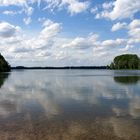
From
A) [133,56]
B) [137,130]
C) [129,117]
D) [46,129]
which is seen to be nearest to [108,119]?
[129,117]

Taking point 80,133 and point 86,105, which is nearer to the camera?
point 80,133

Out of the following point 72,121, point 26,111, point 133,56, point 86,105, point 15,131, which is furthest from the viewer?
point 133,56

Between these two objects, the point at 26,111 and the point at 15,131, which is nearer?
the point at 15,131

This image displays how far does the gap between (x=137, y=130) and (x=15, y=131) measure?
5.23m

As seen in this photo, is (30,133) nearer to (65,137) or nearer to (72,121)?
(65,137)

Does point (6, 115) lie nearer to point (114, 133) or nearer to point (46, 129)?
point (46, 129)

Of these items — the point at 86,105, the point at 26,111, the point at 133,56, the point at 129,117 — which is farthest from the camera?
the point at 133,56

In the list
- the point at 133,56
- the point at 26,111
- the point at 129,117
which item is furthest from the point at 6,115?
the point at 133,56

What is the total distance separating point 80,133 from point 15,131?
2.79 m

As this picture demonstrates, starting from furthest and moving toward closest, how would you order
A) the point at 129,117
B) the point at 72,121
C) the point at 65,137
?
1. the point at 129,117
2. the point at 72,121
3. the point at 65,137

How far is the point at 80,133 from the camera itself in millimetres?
12062

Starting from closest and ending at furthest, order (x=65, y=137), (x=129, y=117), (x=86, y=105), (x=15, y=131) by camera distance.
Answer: (x=65, y=137) → (x=15, y=131) → (x=129, y=117) → (x=86, y=105)

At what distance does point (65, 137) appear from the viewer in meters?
11.5

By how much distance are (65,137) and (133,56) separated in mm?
185523
